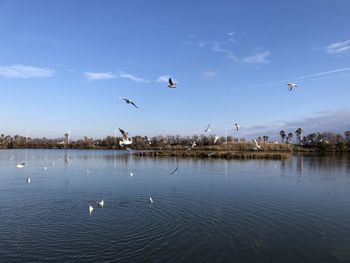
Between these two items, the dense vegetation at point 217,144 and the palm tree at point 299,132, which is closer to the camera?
the dense vegetation at point 217,144

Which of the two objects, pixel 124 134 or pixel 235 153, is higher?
pixel 124 134

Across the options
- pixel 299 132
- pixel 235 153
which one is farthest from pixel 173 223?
pixel 299 132

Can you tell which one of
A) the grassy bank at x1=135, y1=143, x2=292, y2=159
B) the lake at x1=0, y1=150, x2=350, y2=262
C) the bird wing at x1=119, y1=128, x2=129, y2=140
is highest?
the bird wing at x1=119, y1=128, x2=129, y2=140

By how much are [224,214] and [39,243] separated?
849 cm

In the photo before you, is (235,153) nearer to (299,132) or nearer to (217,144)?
(217,144)

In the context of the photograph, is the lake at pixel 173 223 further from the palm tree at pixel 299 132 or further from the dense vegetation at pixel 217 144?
the palm tree at pixel 299 132

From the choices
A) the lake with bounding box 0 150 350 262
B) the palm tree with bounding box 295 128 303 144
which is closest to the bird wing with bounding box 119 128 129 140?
the lake with bounding box 0 150 350 262

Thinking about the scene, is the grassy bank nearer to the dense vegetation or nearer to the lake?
the dense vegetation

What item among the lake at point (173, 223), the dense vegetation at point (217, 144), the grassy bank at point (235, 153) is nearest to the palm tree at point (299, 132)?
the dense vegetation at point (217, 144)

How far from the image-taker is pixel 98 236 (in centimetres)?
1306

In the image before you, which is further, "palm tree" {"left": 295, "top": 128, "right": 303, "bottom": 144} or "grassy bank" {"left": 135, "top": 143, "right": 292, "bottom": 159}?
"palm tree" {"left": 295, "top": 128, "right": 303, "bottom": 144}

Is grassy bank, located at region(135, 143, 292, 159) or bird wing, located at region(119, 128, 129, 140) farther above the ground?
bird wing, located at region(119, 128, 129, 140)

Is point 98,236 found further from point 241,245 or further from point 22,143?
point 22,143

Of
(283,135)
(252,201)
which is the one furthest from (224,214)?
(283,135)
